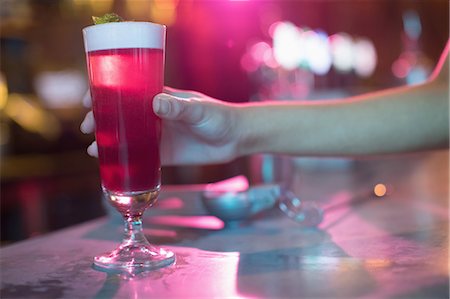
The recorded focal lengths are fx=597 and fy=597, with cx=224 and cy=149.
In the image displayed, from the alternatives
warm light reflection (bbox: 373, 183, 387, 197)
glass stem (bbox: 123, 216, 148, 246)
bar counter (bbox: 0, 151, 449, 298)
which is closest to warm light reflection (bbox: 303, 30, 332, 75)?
warm light reflection (bbox: 373, 183, 387, 197)

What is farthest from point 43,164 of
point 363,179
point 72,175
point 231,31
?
point 363,179

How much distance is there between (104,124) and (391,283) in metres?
0.48

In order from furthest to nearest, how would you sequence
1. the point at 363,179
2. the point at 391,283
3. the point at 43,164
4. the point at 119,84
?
the point at 43,164 < the point at 363,179 < the point at 119,84 < the point at 391,283

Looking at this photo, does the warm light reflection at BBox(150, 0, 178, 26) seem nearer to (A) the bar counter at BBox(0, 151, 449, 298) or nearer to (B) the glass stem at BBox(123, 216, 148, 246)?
(A) the bar counter at BBox(0, 151, 449, 298)

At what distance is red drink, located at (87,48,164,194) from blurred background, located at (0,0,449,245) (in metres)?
2.09

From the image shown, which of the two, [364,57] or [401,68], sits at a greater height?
[364,57]

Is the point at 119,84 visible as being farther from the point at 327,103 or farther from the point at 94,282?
the point at 327,103

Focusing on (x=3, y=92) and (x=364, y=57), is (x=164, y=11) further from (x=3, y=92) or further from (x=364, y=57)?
(x=364, y=57)

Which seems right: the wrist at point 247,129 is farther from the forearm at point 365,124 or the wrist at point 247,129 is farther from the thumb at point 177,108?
the thumb at point 177,108

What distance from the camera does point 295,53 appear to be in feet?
18.2

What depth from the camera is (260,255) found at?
3.07ft

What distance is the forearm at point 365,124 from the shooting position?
48.9 inches

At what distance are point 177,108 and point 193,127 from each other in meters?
0.15

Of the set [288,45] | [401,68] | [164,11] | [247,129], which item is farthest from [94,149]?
[401,68]
